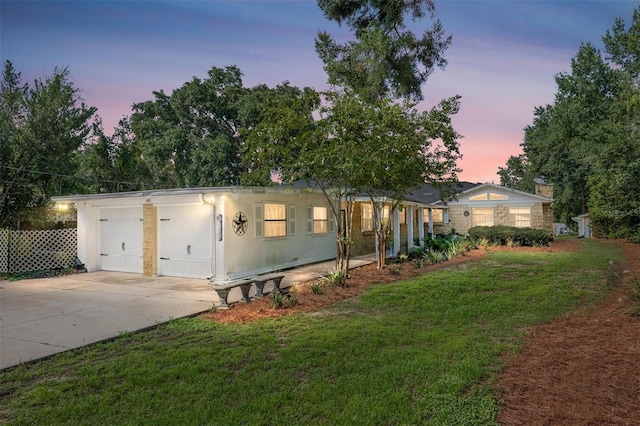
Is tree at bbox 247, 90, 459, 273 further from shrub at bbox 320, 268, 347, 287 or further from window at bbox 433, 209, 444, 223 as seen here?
window at bbox 433, 209, 444, 223

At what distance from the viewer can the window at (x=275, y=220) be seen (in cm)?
1175

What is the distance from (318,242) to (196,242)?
4.70 m

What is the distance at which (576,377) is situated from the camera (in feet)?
12.5

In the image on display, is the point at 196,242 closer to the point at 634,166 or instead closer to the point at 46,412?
the point at 46,412

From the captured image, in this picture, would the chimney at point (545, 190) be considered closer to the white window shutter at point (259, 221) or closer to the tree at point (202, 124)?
the tree at point (202, 124)

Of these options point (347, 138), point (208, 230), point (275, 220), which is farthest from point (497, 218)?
point (208, 230)

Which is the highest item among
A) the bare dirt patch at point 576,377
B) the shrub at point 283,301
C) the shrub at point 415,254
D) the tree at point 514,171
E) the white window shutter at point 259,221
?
the tree at point 514,171

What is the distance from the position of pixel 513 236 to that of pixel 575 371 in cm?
1591

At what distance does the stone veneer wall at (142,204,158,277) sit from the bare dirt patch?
984cm

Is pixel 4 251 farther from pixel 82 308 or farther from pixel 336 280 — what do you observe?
pixel 336 280

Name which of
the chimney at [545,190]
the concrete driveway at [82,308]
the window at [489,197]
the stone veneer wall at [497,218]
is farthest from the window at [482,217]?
the concrete driveway at [82,308]

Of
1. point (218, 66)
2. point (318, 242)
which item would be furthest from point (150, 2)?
point (218, 66)

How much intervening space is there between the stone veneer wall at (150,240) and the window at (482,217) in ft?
64.1

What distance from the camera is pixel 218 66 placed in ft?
97.0
